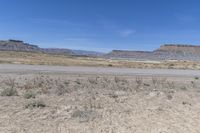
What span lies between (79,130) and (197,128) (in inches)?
127

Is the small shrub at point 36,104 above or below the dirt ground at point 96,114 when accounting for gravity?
above

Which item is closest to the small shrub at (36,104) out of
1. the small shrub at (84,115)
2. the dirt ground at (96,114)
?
the dirt ground at (96,114)

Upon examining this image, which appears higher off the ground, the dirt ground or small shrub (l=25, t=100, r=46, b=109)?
small shrub (l=25, t=100, r=46, b=109)

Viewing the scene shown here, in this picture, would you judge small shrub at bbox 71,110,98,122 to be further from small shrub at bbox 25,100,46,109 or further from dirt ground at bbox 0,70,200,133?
small shrub at bbox 25,100,46,109

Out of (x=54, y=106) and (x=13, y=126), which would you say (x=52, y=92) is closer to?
(x=54, y=106)

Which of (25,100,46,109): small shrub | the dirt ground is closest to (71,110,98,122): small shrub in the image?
the dirt ground

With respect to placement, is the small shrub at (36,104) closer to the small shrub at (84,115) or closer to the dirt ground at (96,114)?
the dirt ground at (96,114)

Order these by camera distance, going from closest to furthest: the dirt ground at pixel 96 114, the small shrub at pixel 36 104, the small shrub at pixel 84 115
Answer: the dirt ground at pixel 96 114 < the small shrub at pixel 84 115 < the small shrub at pixel 36 104

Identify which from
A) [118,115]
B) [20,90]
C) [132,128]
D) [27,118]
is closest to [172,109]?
[118,115]

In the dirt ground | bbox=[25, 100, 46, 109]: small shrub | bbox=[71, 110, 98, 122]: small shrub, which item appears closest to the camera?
the dirt ground

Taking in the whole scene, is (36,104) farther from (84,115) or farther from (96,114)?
(96,114)

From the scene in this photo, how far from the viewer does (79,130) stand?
7.77 meters

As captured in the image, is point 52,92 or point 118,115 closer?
point 118,115

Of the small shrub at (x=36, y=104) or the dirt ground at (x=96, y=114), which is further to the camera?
the small shrub at (x=36, y=104)
